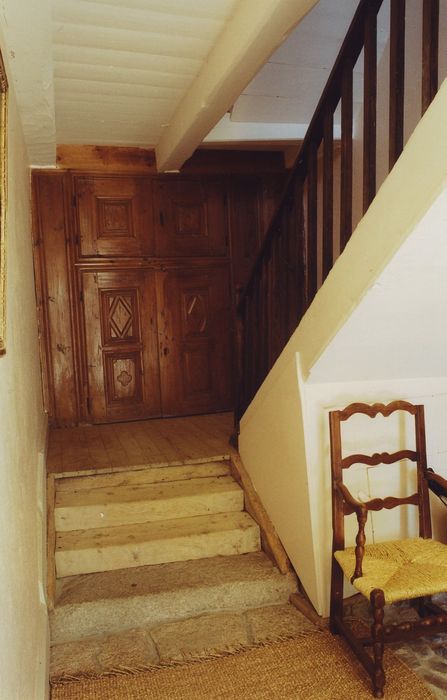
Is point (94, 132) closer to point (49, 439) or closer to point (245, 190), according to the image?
point (245, 190)

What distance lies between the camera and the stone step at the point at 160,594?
8.93 ft

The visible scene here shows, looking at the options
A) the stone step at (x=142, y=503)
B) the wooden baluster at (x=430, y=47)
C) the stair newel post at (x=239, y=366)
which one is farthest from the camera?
the stair newel post at (x=239, y=366)

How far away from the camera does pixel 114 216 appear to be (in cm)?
486

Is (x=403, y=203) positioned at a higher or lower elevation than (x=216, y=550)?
higher

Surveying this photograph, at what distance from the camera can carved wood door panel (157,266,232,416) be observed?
5070mm

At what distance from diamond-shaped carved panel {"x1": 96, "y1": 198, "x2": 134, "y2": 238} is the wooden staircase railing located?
67.2 inches

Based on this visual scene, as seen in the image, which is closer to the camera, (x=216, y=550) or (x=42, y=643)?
(x=42, y=643)

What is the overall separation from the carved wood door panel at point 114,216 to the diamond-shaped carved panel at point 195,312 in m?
0.53

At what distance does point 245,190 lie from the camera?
17.0 ft

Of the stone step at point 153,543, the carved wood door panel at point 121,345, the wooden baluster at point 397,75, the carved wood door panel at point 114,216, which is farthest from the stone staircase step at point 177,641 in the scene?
the carved wood door panel at point 114,216

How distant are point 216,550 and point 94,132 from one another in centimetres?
297

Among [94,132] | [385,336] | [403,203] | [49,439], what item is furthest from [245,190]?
[403,203]

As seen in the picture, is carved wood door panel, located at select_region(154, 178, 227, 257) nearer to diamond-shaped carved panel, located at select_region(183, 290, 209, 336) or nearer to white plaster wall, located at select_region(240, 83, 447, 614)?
diamond-shaped carved panel, located at select_region(183, 290, 209, 336)

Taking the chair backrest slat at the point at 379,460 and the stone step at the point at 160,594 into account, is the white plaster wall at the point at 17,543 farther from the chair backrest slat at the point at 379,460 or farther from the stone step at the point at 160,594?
the chair backrest slat at the point at 379,460
